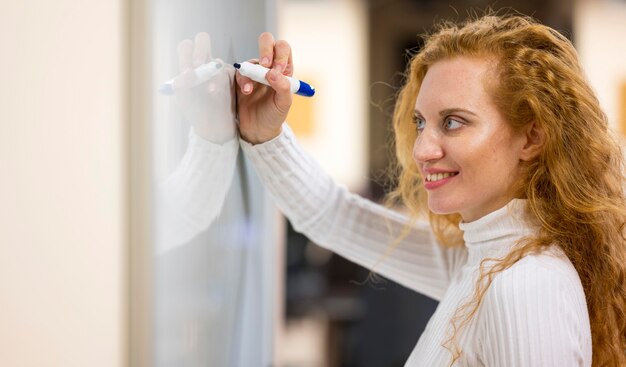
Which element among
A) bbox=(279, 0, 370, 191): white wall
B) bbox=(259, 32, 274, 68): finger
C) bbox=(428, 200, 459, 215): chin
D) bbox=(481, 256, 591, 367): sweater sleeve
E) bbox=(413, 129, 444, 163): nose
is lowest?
bbox=(481, 256, 591, 367): sweater sleeve

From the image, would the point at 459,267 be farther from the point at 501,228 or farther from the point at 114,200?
the point at 114,200

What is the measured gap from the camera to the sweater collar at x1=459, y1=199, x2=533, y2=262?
94cm

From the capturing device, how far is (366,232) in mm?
1164

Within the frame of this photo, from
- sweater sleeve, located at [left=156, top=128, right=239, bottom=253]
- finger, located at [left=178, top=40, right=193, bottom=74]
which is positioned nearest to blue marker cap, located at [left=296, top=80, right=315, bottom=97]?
sweater sleeve, located at [left=156, top=128, right=239, bottom=253]

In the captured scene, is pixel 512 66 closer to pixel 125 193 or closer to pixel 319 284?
pixel 125 193

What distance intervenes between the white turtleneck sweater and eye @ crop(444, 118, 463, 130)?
13cm

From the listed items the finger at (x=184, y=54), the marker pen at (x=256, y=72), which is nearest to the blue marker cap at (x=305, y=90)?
the marker pen at (x=256, y=72)

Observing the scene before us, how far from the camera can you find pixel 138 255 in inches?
25.2

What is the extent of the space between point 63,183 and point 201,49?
9.6 inches

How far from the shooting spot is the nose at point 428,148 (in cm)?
93

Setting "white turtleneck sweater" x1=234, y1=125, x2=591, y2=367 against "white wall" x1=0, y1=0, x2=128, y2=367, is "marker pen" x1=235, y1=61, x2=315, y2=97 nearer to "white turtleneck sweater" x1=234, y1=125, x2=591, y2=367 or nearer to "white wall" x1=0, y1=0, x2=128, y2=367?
"white turtleneck sweater" x1=234, y1=125, x2=591, y2=367

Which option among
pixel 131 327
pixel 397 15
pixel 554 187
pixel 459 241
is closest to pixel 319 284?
pixel 397 15

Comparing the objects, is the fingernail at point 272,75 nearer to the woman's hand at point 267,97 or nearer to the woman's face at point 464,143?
the woman's hand at point 267,97

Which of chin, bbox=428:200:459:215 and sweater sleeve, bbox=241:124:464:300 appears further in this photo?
sweater sleeve, bbox=241:124:464:300
